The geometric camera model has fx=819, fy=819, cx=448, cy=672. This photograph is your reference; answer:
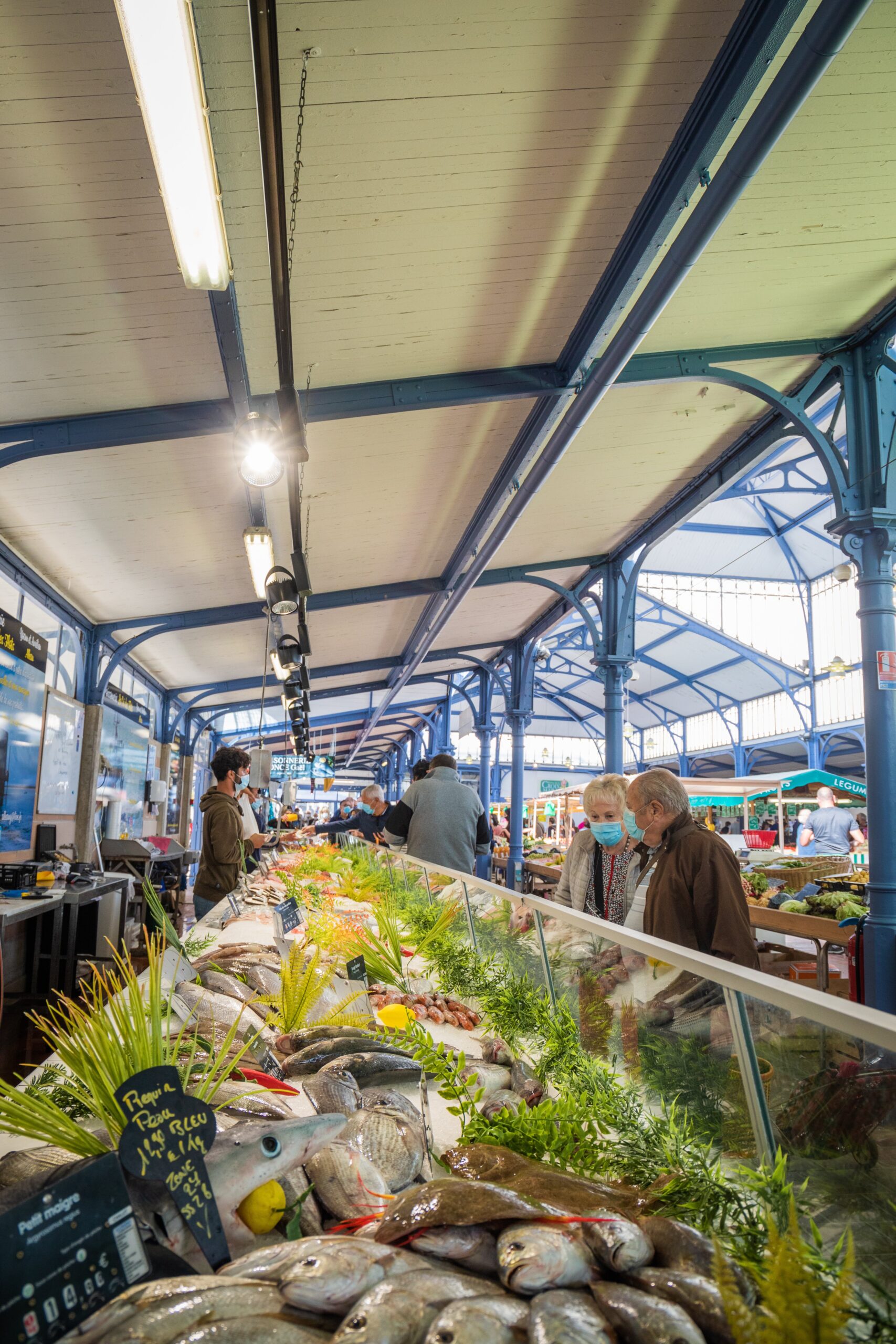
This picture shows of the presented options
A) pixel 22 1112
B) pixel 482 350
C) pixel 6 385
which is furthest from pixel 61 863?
pixel 22 1112

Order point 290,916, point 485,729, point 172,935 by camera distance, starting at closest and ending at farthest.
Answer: point 172,935, point 290,916, point 485,729

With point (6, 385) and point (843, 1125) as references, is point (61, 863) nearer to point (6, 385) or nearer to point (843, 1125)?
point (6, 385)

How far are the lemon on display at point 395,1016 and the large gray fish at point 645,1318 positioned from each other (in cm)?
140

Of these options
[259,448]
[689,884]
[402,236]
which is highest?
[402,236]

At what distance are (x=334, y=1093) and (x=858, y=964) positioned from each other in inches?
169

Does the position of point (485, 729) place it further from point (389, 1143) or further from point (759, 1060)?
point (759, 1060)

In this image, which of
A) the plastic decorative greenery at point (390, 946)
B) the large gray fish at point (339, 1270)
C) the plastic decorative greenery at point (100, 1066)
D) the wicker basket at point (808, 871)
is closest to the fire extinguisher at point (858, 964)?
the plastic decorative greenery at point (390, 946)

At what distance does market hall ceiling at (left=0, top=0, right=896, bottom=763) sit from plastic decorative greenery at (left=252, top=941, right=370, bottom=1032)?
121 inches

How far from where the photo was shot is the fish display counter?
0.91m

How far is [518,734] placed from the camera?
45.0 ft

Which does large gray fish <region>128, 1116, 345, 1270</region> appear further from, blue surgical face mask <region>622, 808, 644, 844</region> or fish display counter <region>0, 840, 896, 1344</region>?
blue surgical face mask <region>622, 808, 644, 844</region>

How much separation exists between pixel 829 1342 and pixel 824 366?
20.9 ft

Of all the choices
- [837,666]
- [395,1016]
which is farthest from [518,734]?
[395,1016]

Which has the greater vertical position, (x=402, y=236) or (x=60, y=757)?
(x=402, y=236)
